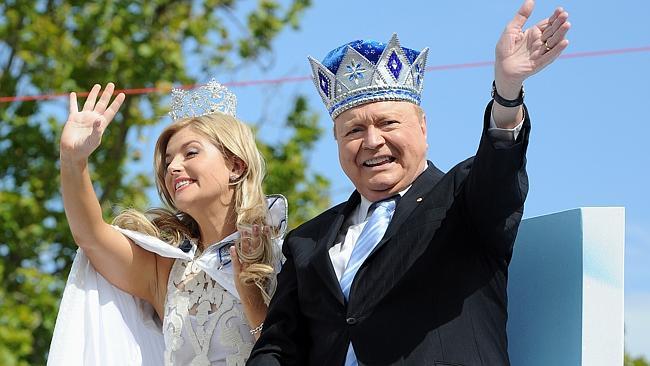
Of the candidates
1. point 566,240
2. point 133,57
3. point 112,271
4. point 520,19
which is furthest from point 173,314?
point 133,57

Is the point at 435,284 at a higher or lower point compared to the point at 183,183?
lower

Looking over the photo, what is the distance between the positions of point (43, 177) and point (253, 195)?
5.79m

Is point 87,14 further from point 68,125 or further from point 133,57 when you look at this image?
point 68,125

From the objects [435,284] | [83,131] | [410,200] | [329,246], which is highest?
[83,131]

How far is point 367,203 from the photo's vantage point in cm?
308

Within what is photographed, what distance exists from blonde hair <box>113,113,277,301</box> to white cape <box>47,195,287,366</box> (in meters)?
0.08

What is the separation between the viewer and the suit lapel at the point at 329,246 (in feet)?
9.55

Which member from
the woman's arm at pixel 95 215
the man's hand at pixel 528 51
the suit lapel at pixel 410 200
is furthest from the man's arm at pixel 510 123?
the woman's arm at pixel 95 215

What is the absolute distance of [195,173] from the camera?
3.58m

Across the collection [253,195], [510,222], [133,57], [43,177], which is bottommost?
[510,222]

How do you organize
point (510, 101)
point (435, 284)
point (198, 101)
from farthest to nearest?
point (198, 101), point (435, 284), point (510, 101)

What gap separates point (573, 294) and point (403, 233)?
0.45 m

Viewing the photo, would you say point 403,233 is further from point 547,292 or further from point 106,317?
point 106,317

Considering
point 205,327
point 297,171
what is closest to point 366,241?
point 205,327
